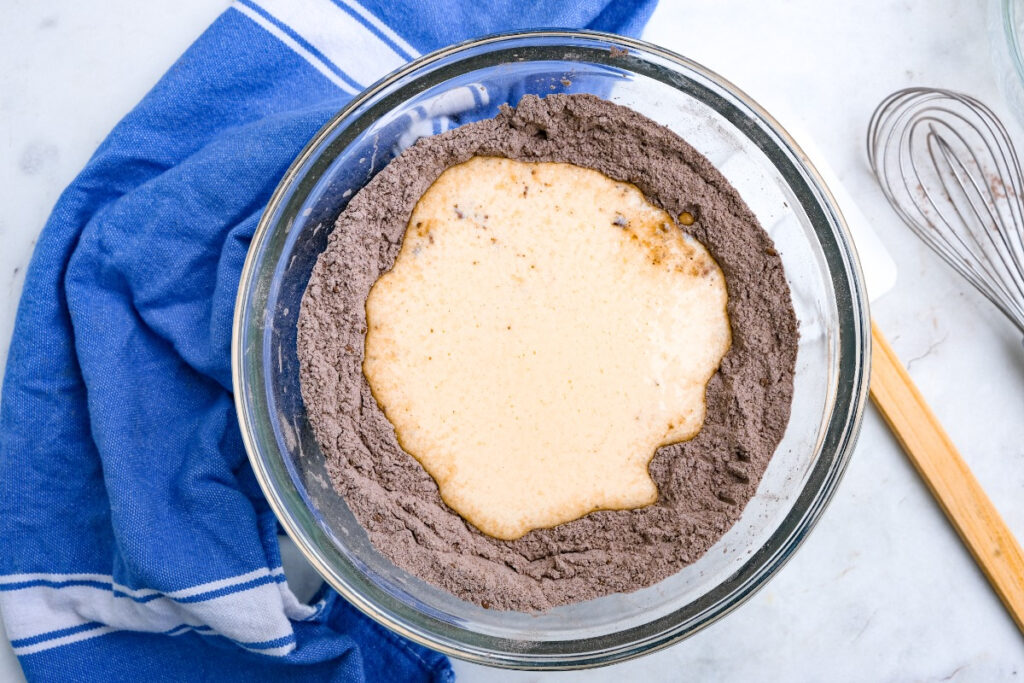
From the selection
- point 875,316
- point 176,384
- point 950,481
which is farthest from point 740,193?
point 176,384

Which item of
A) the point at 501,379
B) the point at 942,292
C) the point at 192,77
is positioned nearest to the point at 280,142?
the point at 192,77

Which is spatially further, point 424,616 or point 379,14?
point 379,14

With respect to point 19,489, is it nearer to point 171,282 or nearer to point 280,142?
point 171,282

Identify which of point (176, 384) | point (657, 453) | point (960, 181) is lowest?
point (176, 384)

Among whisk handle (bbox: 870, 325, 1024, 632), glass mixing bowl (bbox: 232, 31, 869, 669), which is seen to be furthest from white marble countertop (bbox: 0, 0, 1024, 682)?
glass mixing bowl (bbox: 232, 31, 869, 669)

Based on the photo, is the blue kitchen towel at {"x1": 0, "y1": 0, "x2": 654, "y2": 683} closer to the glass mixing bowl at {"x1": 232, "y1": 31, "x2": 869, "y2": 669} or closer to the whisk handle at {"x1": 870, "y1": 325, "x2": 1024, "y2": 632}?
the glass mixing bowl at {"x1": 232, "y1": 31, "x2": 869, "y2": 669}

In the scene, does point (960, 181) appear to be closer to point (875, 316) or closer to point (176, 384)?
point (875, 316)
